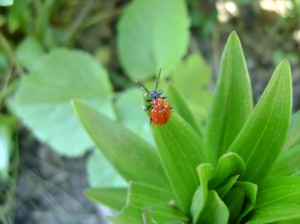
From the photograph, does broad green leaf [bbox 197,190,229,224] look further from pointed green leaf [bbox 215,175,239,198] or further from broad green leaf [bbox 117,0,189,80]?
broad green leaf [bbox 117,0,189,80]

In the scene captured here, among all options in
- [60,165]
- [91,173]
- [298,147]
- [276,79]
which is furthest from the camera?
[60,165]

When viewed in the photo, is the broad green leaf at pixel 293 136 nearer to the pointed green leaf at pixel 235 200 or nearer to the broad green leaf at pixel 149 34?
the pointed green leaf at pixel 235 200

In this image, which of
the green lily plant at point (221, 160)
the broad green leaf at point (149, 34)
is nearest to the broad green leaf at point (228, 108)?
the green lily plant at point (221, 160)

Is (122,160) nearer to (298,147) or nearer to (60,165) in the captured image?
(298,147)

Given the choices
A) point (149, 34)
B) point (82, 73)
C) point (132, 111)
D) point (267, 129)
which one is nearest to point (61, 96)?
point (82, 73)

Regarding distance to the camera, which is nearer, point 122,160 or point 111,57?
point 122,160

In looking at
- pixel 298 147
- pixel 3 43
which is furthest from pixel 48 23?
pixel 298 147

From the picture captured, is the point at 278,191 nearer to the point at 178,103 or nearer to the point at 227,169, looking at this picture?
the point at 227,169

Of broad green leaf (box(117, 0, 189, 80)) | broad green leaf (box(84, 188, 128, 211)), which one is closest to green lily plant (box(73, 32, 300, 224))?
broad green leaf (box(84, 188, 128, 211))
